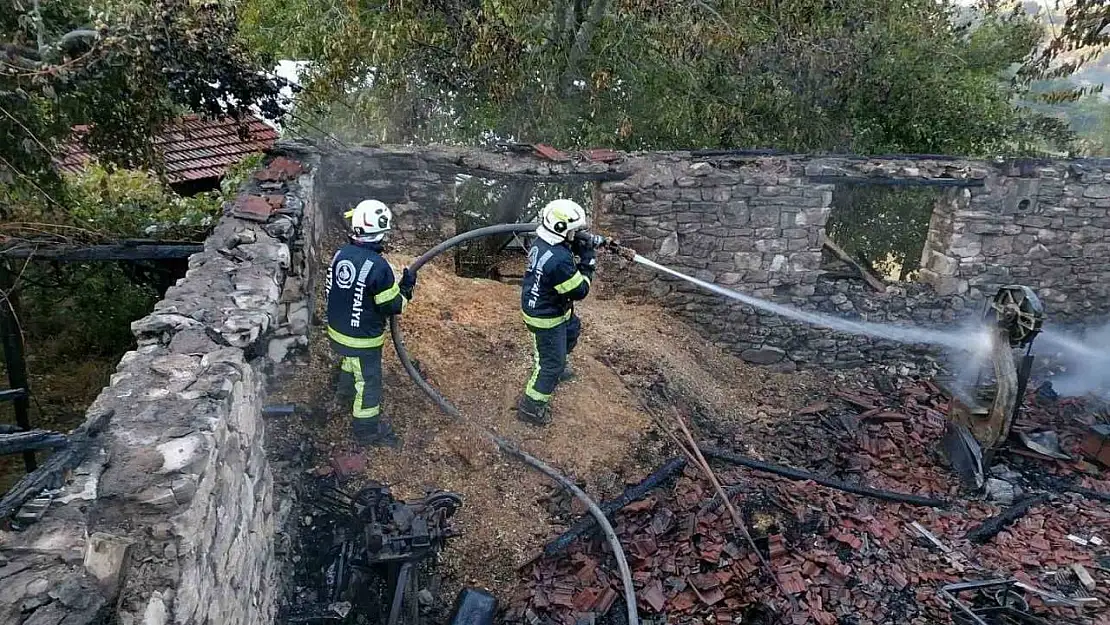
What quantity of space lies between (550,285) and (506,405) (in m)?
1.12

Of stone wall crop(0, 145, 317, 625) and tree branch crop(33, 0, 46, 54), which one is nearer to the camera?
stone wall crop(0, 145, 317, 625)

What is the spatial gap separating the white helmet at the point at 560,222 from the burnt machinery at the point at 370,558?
2.16 meters

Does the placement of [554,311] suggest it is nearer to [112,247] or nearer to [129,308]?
[112,247]

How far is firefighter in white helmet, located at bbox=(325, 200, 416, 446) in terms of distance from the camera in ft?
16.1

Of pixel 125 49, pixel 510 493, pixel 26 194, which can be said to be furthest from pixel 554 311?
pixel 26 194

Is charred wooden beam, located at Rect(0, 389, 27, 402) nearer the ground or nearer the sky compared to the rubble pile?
nearer the sky

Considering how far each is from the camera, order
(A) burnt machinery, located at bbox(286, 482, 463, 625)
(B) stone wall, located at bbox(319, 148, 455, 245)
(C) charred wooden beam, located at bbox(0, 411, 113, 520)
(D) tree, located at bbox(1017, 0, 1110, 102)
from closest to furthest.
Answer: (C) charred wooden beam, located at bbox(0, 411, 113, 520), (A) burnt machinery, located at bbox(286, 482, 463, 625), (B) stone wall, located at bbox(319, 148, 455, 245), (D) tree, located at bbox(1017, 0, 1110, 102)

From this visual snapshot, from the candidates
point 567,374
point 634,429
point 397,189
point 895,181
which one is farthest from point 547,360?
point 895,181

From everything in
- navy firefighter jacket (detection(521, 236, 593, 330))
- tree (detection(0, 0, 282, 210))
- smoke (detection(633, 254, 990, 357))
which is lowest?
smoke (detection(633, 254, 990, 357))

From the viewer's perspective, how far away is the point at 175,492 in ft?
8.49

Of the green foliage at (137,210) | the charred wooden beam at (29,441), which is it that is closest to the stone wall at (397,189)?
the green foliage at (137,210)

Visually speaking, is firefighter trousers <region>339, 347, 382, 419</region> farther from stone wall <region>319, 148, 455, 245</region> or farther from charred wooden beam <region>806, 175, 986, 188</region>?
charred wooden beam <region>806, 175, 986, 188</region>

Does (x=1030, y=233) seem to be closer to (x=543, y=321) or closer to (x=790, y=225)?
(x=790, y=225)

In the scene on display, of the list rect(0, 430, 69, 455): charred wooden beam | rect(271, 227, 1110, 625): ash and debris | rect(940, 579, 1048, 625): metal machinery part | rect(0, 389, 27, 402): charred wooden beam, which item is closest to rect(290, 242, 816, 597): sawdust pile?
rect(271, 227, 1110, 625): ash and debris
